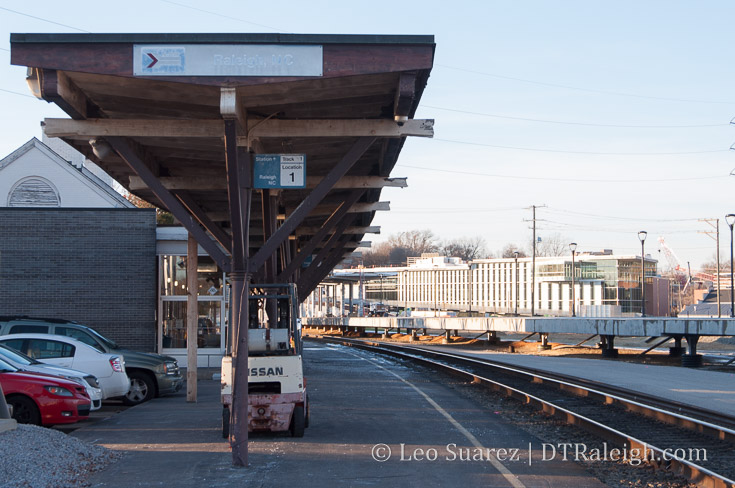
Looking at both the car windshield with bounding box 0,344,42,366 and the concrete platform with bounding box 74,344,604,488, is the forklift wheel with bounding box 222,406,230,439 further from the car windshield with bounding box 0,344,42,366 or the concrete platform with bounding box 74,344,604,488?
the car windshield with bounding box 0,344,42,366

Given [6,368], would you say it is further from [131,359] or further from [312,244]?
[312,244]

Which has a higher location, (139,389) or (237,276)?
(237,276)

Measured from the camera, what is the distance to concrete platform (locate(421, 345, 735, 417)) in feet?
60.0

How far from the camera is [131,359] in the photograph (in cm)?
1766

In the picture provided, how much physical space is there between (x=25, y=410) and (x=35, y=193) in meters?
22.2

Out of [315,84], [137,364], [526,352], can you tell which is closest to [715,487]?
[315,84]

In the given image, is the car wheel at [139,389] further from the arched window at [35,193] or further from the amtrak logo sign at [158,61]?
the arched window at [35,193]

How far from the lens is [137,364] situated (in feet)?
58.1

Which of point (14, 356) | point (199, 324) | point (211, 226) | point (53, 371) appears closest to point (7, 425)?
point (53, 371)

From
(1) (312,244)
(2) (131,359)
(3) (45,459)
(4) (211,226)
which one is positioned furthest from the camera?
(1) (312,244)

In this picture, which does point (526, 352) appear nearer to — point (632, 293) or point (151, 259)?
point (151, 259)

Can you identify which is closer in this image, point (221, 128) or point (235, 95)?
point (235, 95)

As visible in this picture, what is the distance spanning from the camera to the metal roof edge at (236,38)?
1015cm

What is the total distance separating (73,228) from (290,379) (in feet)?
49.0
